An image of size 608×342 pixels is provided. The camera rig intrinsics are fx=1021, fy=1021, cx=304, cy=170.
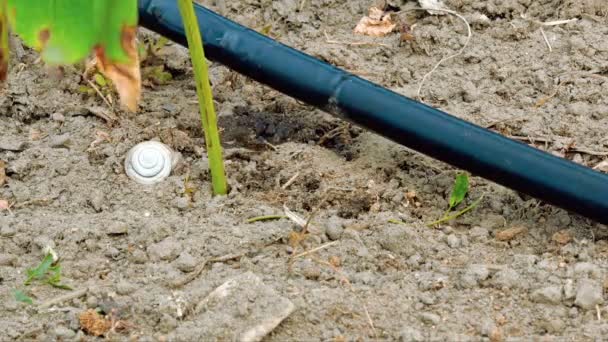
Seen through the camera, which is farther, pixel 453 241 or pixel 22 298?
pixel 453 241

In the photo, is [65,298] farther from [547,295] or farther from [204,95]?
[547,295]

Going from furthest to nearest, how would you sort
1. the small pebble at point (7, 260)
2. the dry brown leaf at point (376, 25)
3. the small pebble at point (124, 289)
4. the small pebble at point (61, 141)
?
the dry brown leaf at point (376, 25) → the small pebble at point (61, 141) → the small pebble at point (7, 260) → the small pebble at point (124, 289)

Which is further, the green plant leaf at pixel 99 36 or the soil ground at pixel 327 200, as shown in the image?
the soil ground at pixel 327 200

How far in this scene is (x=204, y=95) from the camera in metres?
1.88

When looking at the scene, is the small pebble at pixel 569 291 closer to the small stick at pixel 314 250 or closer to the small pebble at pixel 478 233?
the small pebble at pixel 478 233

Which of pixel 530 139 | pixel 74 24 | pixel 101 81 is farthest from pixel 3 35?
pixel 530 139

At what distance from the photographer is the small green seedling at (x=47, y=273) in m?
1.81

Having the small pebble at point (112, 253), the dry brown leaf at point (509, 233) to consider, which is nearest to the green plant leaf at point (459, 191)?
the dry brown leaf at point (509, 233)

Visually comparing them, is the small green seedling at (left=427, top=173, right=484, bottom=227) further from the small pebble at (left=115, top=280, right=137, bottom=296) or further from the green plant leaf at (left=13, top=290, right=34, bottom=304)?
the green plant leaf at (left=13, top=290, right=34, bottom=304)

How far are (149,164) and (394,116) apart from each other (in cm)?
51

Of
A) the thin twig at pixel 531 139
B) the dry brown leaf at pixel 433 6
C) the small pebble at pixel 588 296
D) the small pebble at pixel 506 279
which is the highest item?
the dry brown leaf at pixel 433 6

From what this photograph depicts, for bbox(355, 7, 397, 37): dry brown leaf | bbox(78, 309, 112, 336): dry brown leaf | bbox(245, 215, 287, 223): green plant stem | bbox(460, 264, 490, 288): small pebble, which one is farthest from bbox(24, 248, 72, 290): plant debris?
bbox(355, 7, 397, 37): dry brown leaf

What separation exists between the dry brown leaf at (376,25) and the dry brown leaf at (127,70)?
1168mm

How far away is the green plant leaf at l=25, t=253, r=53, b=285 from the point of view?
5.97 ft
